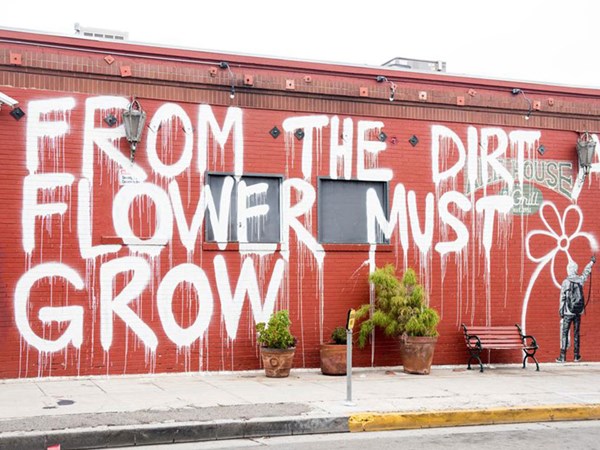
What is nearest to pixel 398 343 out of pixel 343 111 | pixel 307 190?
pixel 307 190

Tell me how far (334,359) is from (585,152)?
655 cm

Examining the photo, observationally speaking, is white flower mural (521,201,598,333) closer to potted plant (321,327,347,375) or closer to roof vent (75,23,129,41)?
potted plant (321,327,347,375)

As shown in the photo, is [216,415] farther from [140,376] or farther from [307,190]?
[307,190]

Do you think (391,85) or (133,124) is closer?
(133,124)

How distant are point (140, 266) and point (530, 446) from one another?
6.79 m

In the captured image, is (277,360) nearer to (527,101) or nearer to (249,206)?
(249,206)

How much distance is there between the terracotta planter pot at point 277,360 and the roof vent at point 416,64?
638 centimetres

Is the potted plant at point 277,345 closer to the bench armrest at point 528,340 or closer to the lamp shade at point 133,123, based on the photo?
the lamp shade at point 133,123

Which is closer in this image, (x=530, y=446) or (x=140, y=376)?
(x=530, y=446)

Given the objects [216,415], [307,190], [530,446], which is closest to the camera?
[530,446]

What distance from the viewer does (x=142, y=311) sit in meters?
13.4

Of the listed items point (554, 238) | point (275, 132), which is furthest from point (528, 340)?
point (275, 132)

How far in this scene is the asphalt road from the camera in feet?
30.1

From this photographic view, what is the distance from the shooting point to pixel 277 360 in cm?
1341
